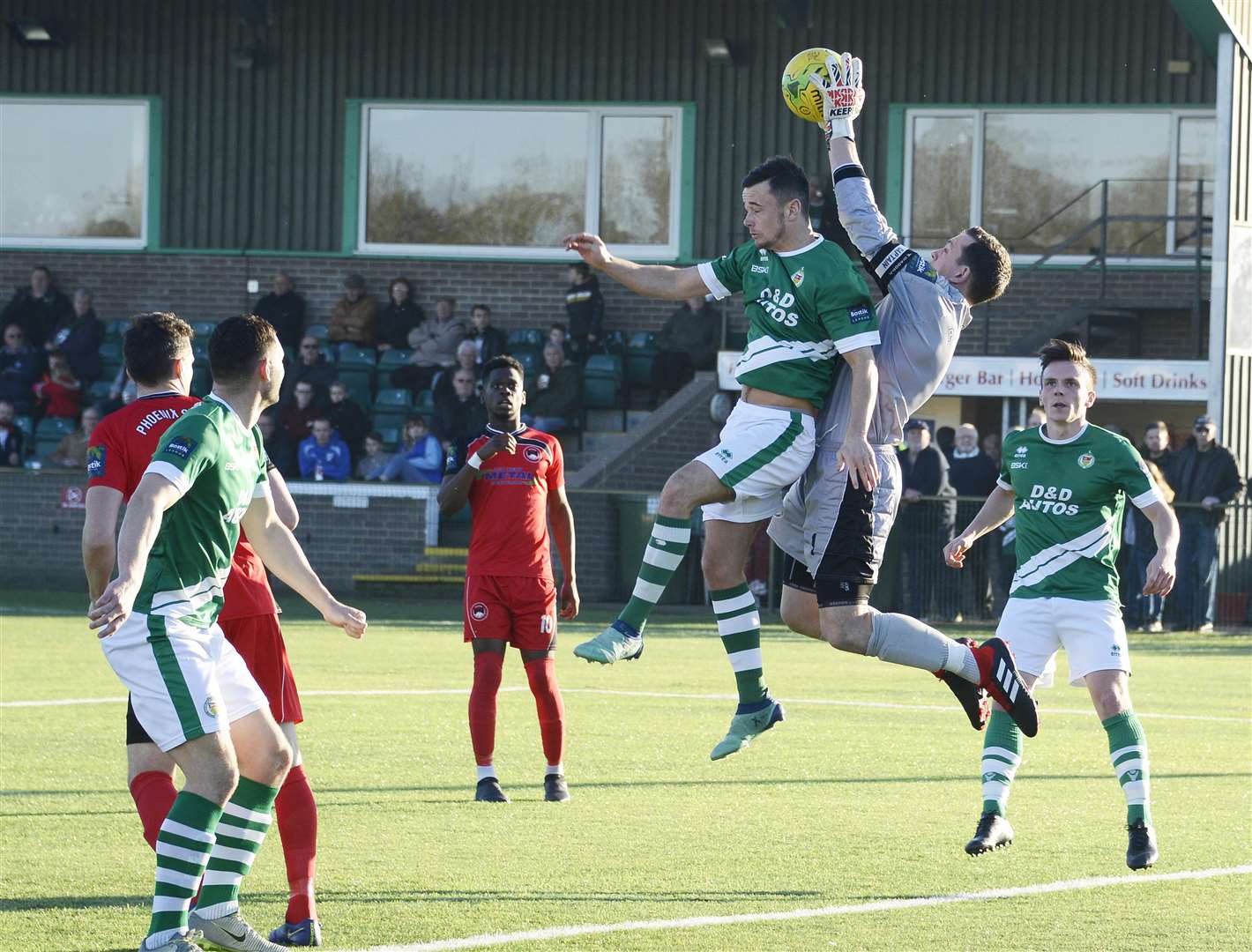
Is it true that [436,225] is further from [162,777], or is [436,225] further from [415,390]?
[162,777]

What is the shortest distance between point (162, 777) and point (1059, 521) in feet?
13.1

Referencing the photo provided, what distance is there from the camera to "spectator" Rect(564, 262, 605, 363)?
26.1 m

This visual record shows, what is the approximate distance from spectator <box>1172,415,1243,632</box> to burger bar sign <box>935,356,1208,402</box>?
1798 mm

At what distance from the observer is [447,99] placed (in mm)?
29109

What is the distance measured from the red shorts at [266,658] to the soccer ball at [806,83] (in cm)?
293

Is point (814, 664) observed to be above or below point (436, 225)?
below

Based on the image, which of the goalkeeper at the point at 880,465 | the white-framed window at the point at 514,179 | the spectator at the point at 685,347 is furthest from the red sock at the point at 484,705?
the white-framed window at the point at 514,179

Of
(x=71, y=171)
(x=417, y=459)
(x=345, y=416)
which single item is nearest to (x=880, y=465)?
(x=417, y=459)

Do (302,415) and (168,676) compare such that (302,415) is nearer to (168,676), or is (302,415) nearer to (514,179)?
(514,179)

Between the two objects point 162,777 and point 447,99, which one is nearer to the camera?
point 162,777

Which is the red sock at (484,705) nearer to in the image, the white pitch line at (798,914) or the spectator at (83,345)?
the white pitch line at (798,914)

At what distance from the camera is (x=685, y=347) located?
86.4 ft

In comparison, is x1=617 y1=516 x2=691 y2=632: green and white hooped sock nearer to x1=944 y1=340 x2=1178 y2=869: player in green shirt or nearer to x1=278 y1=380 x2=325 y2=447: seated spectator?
x1=944 y1=340 x2=1178 y2=869: player in green shirt

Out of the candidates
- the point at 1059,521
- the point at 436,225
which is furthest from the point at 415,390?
the point at 1059,521
